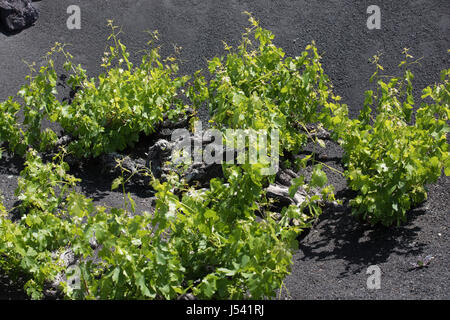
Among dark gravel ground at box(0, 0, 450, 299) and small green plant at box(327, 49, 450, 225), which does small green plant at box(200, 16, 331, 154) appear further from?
small green plant at box(327, 49, 450, 225)

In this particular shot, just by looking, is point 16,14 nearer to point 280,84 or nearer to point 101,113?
point 101,113

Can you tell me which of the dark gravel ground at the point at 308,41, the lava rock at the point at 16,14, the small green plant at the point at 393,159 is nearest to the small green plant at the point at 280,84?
the dark gravel ground at the point at 308,41

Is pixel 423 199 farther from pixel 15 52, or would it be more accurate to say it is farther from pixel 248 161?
pixel 15 52

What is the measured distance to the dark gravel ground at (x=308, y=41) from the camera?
405cm

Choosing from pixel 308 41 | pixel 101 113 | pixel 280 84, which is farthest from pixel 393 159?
pixel 308 41

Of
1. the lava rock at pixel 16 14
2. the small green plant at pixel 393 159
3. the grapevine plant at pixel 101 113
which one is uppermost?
the lava rock at pixel 16 14

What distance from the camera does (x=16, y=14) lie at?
6.37m

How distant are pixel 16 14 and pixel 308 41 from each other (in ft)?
8.89

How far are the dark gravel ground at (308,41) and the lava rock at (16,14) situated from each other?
0.09 m

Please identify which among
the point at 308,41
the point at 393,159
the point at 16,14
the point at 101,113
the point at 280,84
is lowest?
the point at 393,159

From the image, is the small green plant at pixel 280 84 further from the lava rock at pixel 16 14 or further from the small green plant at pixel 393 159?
the lava rock at pixel 16 14

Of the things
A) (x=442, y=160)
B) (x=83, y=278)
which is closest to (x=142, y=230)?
(x=83, y=278)

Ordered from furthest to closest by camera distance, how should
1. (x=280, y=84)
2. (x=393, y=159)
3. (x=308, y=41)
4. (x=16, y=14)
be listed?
1. (x=16, y=14)
2. (x=308, y=41)
3. (x=280, y=84)
4. (x=393, y=159)

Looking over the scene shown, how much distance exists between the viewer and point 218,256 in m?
3.50
